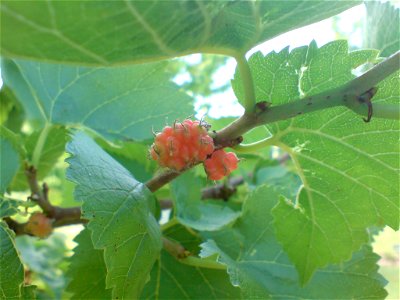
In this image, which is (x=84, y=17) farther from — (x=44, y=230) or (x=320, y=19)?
(x=44, y=230)

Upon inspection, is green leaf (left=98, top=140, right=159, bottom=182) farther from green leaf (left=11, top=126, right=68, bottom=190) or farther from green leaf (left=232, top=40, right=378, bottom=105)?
green leaf (left=232, top=40, right=378, bottom=105)

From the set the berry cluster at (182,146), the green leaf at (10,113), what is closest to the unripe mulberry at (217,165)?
the berry cluster at (182,146)

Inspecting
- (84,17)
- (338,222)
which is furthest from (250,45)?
(338,222)

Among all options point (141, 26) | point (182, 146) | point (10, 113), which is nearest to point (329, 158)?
point (182, 146)

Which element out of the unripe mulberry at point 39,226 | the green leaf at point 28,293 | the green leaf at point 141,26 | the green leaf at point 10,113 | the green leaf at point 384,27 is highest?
the green leaf at point 384,27

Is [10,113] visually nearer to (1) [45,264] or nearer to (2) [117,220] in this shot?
(1) [45,264]

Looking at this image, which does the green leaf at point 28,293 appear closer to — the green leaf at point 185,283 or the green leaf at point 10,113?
the green leaf at point 185,283

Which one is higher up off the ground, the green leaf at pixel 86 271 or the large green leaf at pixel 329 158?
the large green leaf at pixel 329 158
